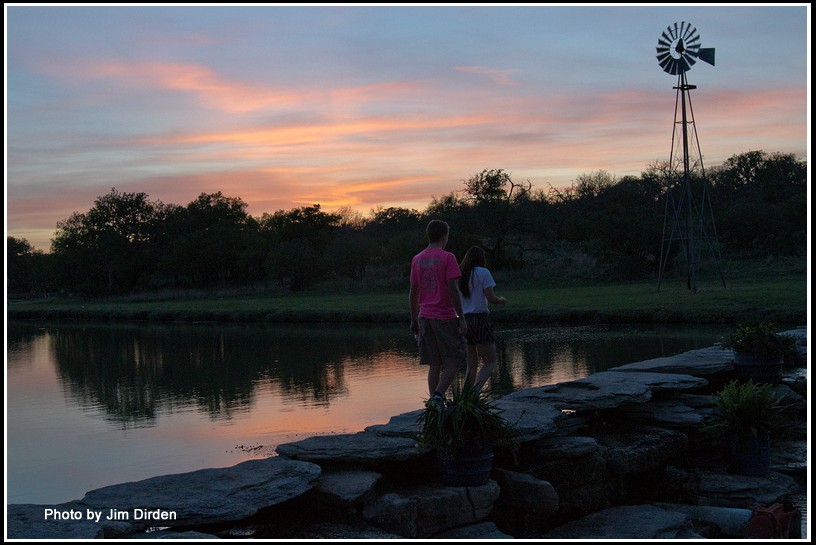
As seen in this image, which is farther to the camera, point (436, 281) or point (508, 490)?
point (436, 281)

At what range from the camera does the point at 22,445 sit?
10.8m

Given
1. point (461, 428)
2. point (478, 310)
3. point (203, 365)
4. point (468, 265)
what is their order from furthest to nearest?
point (203, 365)
point (468, 265)
point (478, 310)
point (461, 428)

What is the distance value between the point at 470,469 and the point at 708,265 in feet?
110

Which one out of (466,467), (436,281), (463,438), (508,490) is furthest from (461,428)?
(436,281)

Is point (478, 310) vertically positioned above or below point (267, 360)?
above

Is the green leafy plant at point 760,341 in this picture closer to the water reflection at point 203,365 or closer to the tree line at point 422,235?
the water reflection at point 203,365

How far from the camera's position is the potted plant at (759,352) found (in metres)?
10.5

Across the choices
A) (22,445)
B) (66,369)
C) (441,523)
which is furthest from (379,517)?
(66,369)

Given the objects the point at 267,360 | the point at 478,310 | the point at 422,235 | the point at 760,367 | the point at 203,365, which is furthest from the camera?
the point at 422,235

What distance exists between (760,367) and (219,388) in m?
9.13

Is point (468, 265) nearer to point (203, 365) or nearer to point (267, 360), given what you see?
point (267, 360)

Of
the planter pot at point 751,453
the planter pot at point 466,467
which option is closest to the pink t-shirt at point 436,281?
the planter pot at point 466,467

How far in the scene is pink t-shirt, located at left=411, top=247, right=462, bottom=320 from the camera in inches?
307

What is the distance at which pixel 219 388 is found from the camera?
50.2ft
